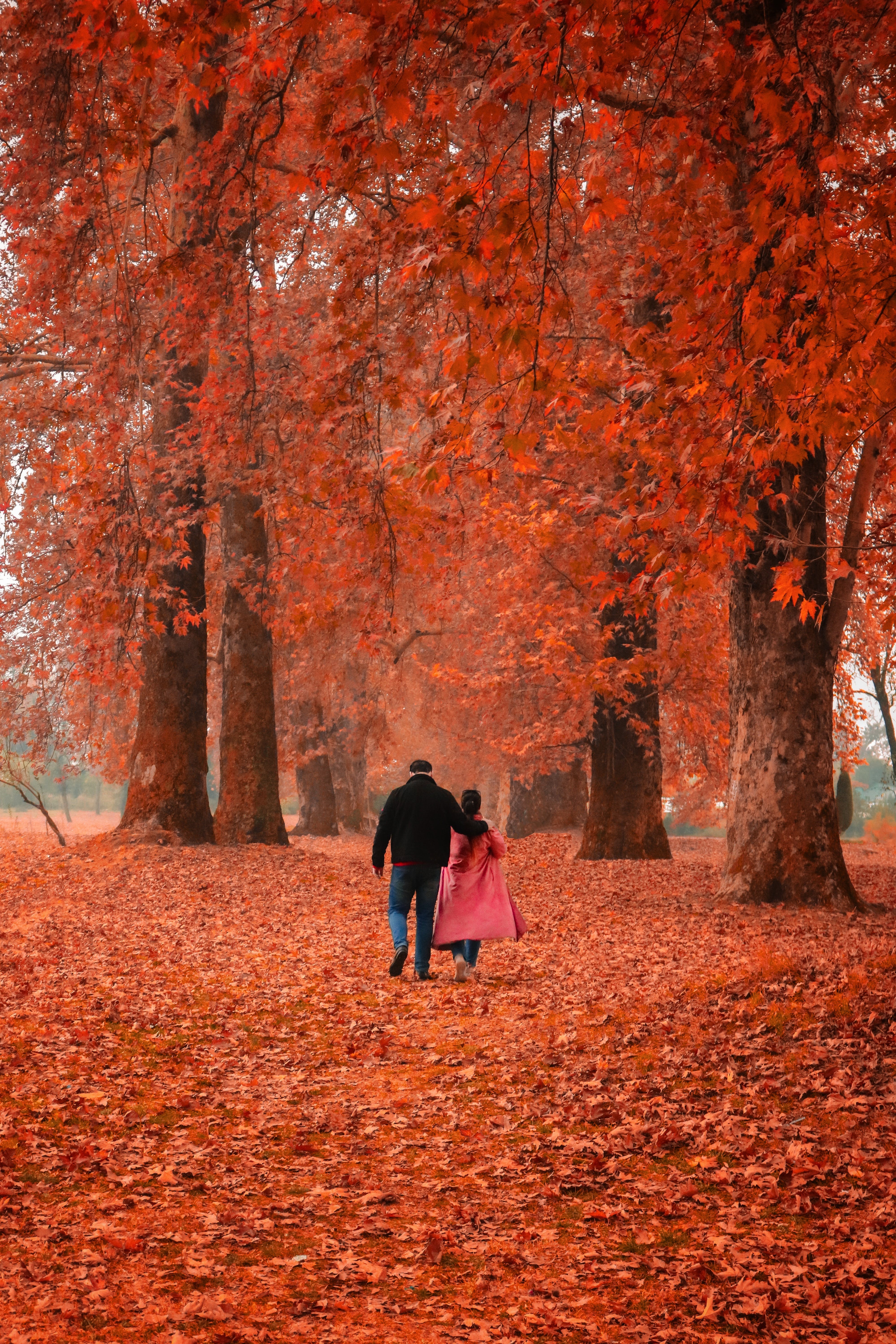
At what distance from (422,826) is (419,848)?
184 mm

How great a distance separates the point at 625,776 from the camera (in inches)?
746

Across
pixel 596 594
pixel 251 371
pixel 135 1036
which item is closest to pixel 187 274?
pixel 251 371

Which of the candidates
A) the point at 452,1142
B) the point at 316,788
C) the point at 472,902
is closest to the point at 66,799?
the point at 316,788

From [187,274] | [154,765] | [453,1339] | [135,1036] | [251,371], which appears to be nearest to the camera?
[453,1339]

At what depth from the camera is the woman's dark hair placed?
31.7ft

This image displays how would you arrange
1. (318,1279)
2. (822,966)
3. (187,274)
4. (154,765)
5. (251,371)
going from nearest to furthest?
(318,1279)
(822,966)
(187,274)
(251,371)
(154,765)

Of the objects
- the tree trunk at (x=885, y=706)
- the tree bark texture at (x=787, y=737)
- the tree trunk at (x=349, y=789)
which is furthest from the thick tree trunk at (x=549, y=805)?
the tree bark texture at (x=787, y=737)

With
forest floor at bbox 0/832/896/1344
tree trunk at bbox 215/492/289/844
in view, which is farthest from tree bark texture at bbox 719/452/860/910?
tree trunk at bbox 215/492/289/844

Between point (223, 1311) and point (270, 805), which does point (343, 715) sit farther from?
point (223, 1311)

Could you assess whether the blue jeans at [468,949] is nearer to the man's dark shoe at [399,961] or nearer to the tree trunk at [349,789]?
the man's dark shoe at [399,961]

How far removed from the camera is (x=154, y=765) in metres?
16.9

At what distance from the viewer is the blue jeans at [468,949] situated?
9.62 m

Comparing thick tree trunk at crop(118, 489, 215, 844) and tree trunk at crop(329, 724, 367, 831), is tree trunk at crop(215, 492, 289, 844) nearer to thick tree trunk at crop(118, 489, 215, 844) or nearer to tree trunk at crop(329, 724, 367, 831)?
thick tree trunk at crop(118, 489, 215, 844)

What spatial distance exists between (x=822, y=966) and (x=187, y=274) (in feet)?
22.6
